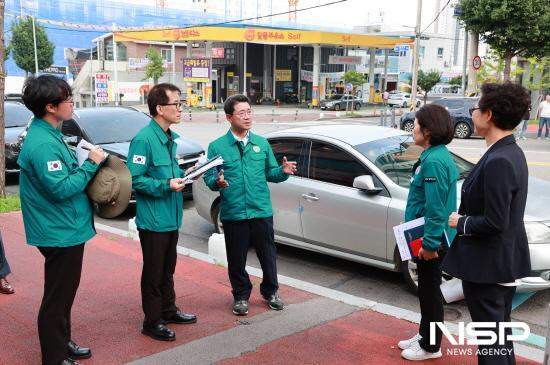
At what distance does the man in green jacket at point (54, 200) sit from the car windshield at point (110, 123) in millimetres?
6166

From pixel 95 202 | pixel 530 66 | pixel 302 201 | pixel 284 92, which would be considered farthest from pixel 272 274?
pixel 284 92

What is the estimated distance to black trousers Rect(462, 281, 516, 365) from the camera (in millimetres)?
2863

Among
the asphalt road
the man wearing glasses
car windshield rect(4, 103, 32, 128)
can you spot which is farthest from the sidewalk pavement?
car windshield rect(4, 103, 32, 128)

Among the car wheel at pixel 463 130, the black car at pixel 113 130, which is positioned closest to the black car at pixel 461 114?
the car wheel at pixel 463 130

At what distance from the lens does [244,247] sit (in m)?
4.54

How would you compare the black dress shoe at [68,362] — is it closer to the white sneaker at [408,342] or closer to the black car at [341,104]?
the white sneaker at [408,342]

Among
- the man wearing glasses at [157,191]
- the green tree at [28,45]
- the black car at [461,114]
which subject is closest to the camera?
the man wearing glasses at [157,191]

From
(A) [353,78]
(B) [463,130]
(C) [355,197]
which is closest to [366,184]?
(C) [355,197]

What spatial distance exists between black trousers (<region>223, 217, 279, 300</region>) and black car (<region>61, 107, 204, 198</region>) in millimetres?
4541

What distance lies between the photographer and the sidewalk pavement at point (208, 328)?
3.78m

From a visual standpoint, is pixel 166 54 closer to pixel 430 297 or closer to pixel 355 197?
pixel 355 197

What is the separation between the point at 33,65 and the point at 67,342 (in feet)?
192

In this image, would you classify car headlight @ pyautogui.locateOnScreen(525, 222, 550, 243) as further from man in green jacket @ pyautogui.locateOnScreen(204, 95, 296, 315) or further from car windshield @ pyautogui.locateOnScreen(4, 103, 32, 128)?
car windshield @ pyautogui.locateOnScreen(4, 103, 32, 128)

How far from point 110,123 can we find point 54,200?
6928 millimetres
